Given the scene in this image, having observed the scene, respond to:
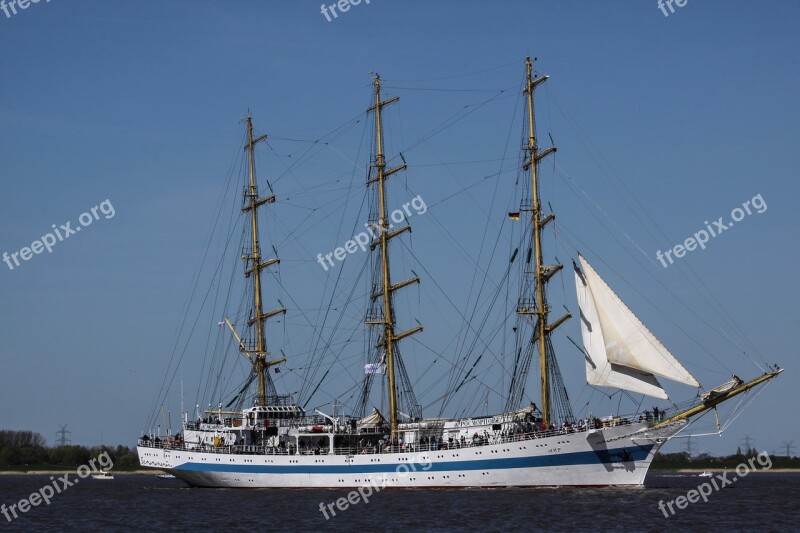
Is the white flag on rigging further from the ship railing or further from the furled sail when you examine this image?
the furled sail

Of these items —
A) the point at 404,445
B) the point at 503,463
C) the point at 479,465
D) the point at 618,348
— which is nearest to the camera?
the point at 618,348

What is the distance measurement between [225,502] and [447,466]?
14.0m

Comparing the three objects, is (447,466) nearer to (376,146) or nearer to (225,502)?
(225,502)

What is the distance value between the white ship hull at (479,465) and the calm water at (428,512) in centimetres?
90

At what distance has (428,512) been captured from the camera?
63.7 metres

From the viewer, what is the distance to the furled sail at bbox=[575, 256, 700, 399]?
72.0 metres

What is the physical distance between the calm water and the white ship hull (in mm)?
901

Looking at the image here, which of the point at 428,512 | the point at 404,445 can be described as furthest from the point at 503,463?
the point at 428,512

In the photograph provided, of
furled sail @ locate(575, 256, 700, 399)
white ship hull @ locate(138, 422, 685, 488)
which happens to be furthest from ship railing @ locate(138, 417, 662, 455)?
furled sail @ locate(575, 256, 700, 399)

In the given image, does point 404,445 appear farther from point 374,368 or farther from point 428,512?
point 428,512

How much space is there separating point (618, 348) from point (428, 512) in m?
17.0

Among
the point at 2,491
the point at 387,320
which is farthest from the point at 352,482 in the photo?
the point at 2,491

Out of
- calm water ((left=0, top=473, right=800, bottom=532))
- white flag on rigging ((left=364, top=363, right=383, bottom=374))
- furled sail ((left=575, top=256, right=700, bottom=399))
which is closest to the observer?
calm water ((left=0, top=473, right=800, bottom=532))

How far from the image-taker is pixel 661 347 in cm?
7212
